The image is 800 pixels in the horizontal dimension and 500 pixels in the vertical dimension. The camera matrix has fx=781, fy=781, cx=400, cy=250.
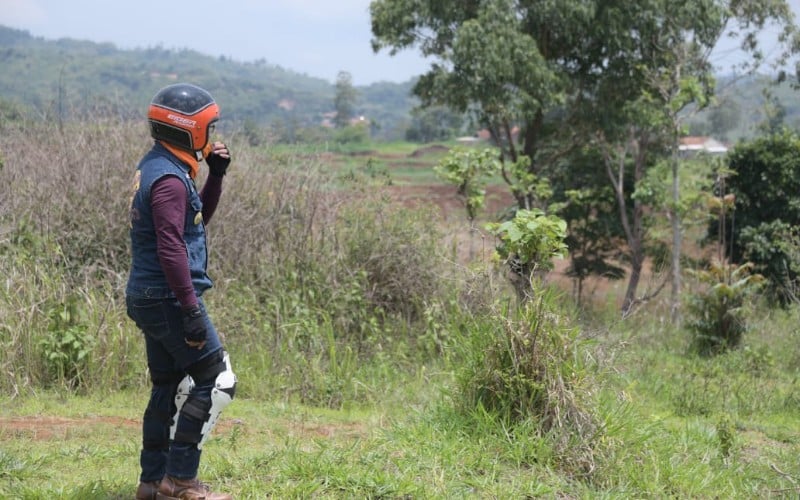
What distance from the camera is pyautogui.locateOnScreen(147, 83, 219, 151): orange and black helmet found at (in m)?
3.74

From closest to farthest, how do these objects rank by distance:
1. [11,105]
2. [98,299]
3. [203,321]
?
[203,321] < [98,299] < [11,105]

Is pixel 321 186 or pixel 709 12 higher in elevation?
pixel 709 12

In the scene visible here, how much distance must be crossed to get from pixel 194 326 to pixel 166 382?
570 mm

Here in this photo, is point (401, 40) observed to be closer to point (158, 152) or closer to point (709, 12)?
point (709, 12)

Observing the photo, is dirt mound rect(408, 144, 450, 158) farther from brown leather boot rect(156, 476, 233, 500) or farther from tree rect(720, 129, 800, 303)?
brown leather boot rect(156, 476, 233, 500)

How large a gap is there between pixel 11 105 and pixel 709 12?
12091mm

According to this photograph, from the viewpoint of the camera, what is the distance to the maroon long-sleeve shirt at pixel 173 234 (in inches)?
139

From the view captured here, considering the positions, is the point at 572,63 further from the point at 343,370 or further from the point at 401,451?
the point at 401,451

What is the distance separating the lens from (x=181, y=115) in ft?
12.3

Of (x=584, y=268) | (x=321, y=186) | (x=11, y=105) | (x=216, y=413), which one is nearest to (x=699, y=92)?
(x=584, y=268)

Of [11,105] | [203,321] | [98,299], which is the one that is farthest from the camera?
[11,105]

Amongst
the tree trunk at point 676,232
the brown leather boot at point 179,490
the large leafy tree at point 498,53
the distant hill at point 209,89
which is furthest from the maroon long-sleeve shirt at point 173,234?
the tree trunk at point 676,232

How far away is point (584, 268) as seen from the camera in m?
18.5

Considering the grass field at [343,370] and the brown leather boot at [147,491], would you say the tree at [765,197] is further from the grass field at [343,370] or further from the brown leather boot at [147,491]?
the brown leather boot at [147,491]
